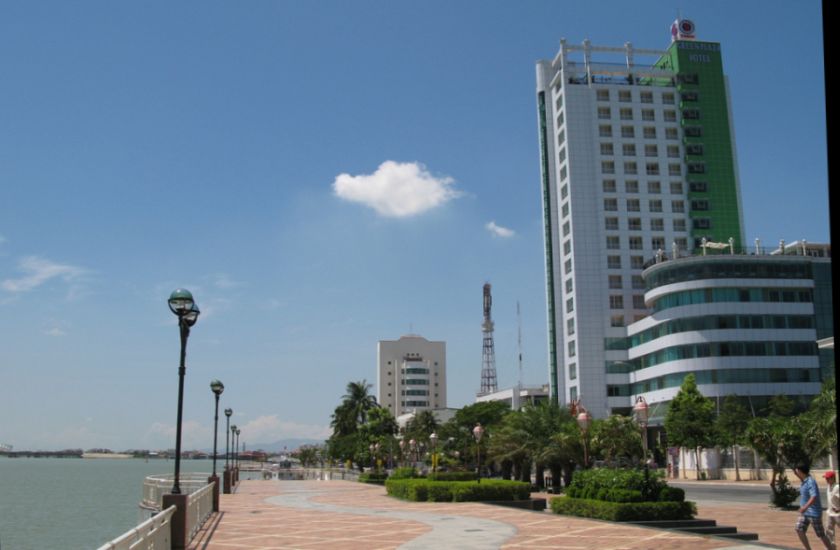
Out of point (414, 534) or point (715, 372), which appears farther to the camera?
point (715, 372)

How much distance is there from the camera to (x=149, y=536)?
13.3 metres

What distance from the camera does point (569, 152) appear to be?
101m

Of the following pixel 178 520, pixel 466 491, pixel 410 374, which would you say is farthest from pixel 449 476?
pixel 410 374

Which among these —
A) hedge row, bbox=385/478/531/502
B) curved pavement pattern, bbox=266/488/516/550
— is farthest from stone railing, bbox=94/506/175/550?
hedge row, bbox=385/478/531/502

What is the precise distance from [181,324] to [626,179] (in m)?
90.0

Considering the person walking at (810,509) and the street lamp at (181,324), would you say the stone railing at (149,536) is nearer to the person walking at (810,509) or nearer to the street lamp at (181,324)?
the street lamp at (181,324)

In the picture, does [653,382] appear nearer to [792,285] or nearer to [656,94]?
[792,285]

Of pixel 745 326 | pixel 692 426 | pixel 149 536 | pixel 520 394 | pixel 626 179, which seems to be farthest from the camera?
pixel 520 394

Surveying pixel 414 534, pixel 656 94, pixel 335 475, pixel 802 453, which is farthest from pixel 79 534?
pixel 656 94

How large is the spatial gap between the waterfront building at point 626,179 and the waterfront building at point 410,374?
244 feet

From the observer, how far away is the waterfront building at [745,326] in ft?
257

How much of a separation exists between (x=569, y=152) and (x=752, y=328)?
3325 centimetres

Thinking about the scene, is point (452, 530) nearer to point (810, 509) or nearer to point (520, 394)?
point (810, 509)

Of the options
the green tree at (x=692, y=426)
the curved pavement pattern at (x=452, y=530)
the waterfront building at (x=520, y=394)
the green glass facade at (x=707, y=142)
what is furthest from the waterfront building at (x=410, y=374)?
the curved pavement pattern at (x=452, y=530)
